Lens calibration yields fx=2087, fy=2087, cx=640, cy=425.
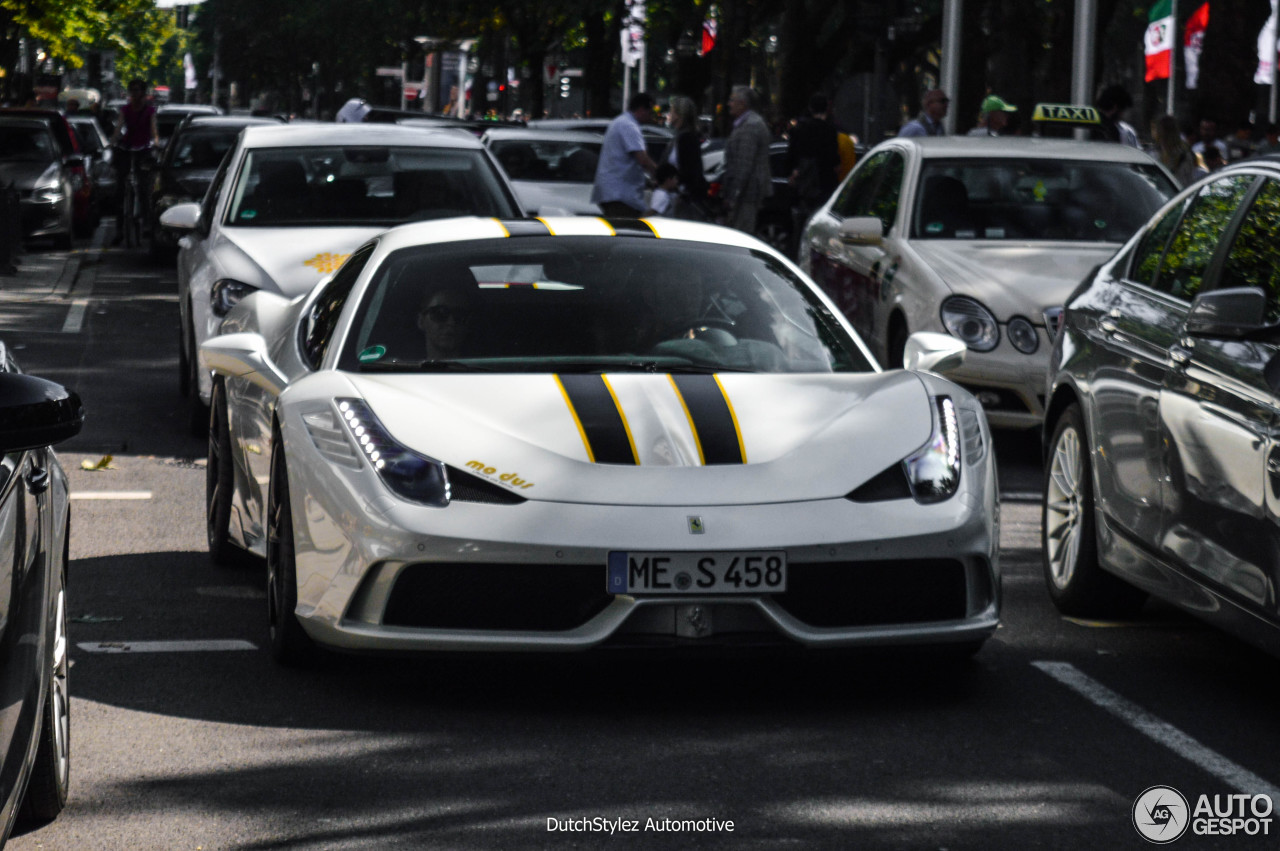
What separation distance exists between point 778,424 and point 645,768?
1132mm

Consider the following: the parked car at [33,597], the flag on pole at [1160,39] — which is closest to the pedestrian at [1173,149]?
the parked car at [33,597]

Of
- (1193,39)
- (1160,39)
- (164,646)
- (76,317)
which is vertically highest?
(1193,39)

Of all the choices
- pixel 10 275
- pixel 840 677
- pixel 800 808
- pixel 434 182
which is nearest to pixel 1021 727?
pixel 840 677

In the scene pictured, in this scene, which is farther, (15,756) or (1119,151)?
(1119,151)

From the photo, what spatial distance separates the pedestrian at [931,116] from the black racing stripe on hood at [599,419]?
13.4 metres

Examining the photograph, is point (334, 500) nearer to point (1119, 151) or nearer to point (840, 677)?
point (840, 677)

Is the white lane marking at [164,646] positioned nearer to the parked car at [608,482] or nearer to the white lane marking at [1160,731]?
the parked car at [608,482]

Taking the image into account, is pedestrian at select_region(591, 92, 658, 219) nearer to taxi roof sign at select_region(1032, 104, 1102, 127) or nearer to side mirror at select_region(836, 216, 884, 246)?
taxi roof sign at select_region(1032, 104, 1102, 127)

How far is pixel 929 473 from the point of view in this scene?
5523 mm

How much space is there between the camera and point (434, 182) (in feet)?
38.7

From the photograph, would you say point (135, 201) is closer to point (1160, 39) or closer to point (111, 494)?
point (111, 494)

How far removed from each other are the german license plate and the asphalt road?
0.79ft

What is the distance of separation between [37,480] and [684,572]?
183cm

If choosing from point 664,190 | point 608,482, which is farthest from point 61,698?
point 664,190
